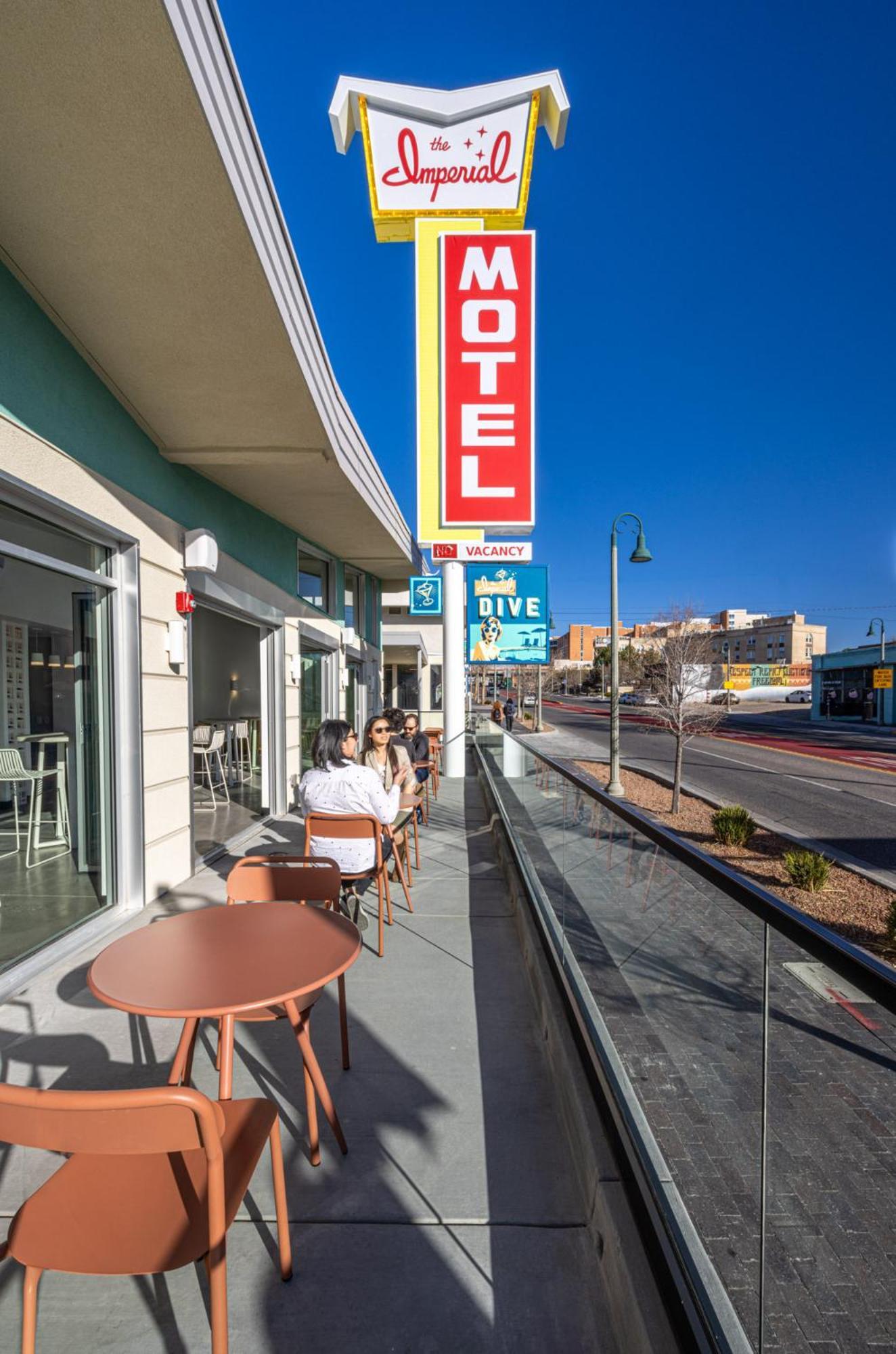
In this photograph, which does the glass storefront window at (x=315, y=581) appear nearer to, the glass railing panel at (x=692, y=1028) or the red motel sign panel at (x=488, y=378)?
the red motel sign panel at (x=488, y=378)

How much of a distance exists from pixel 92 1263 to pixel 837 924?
22.6 feet

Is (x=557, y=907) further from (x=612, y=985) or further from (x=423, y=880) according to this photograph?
(x=423, y=880)

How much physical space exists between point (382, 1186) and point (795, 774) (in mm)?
18205

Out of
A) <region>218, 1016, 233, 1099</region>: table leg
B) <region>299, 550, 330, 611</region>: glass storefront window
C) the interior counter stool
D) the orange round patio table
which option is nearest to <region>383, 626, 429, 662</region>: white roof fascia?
<region>299, 550, 330, 611</region>: glass storefront window

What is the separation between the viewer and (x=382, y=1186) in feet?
6.95

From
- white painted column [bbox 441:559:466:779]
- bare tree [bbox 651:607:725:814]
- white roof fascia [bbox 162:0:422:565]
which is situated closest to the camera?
white roof fascia [bbox 162:0:422:565]

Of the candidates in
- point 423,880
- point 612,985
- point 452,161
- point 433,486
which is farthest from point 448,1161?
point 452,161

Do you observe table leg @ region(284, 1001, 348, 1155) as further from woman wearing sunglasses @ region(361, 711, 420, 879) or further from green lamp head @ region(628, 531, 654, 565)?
green lamp head @ region(628, 531, 654, 565)

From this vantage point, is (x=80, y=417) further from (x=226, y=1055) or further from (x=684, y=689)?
(x=684, y=689)

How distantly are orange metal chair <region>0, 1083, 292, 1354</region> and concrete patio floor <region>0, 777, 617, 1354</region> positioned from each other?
32 cm

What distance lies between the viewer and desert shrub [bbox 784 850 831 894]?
7.19 m

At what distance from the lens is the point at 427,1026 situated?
3.12 m

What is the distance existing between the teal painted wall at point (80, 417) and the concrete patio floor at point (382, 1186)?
117 inches

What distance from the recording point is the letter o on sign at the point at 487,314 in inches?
301
